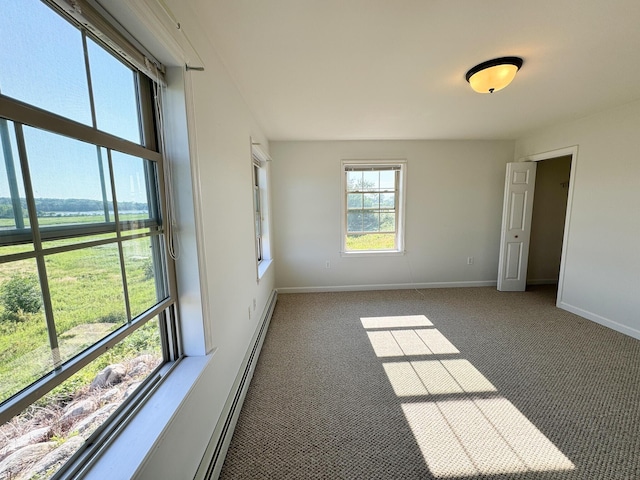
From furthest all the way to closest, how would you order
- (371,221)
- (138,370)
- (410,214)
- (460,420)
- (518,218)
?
(371,221) < (410,214) < (518,218) < (460,420) < (138,370)

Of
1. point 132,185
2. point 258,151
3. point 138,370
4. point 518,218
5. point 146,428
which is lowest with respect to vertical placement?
point 146,428

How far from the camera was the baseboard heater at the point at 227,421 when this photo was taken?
1.21 metres

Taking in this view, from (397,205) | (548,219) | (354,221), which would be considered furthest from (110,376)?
(548,219)

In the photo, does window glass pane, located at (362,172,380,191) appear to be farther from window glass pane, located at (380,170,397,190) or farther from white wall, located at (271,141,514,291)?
white wall, located at (271,141,514,291)

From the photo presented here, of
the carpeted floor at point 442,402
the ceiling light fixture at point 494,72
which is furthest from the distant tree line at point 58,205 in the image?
the ceiling light fixture at point 494,72

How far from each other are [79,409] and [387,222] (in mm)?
3827

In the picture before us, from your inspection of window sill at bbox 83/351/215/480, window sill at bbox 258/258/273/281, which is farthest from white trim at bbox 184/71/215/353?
window sill at bbox 258/258/273/281

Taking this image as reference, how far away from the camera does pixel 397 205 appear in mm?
Result: 3922

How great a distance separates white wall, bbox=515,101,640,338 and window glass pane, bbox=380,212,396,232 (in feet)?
7.17

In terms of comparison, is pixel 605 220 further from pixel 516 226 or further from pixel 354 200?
pixel 354 200

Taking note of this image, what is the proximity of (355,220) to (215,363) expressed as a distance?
3.03 metres

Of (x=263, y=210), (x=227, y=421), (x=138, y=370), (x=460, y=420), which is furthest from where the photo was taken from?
(x=263, y=210)

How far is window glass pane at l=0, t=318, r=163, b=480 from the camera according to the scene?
60 centimetres

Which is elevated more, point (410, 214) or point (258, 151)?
point (258, 151)
